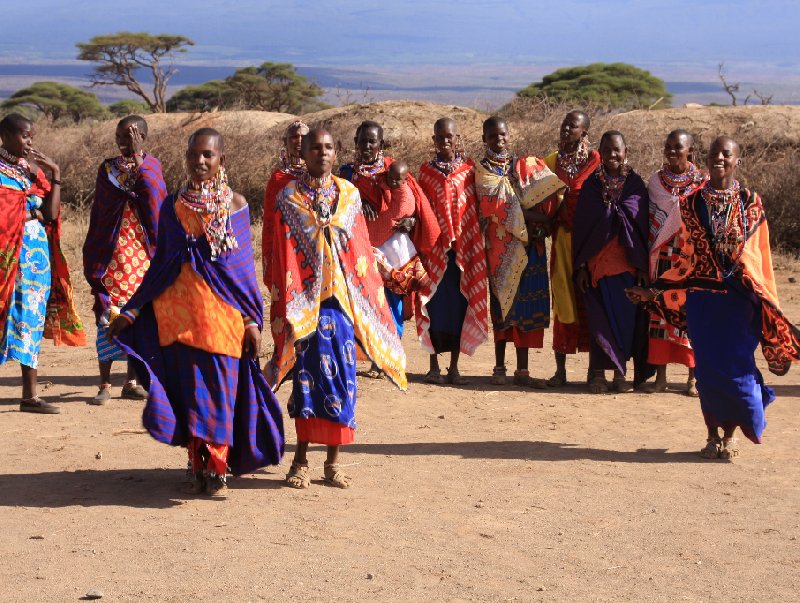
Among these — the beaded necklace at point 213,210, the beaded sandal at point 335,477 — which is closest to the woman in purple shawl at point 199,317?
the beaded necklace at point 213,210

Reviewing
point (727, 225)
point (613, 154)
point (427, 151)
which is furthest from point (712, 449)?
point (427, 151)

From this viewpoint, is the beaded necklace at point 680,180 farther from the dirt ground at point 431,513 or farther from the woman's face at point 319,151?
the woman's face at point 319,151

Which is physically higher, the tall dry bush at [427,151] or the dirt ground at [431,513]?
the tall dry bush at [427,151]

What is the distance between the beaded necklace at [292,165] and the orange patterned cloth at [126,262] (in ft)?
3.70

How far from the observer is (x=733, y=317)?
761 cm

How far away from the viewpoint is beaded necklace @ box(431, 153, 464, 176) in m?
9.77

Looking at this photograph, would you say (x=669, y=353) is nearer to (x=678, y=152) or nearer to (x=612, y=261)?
(x=612, y=261)

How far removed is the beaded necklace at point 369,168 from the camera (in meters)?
9.56

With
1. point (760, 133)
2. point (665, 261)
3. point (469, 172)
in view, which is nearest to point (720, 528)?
point (665, 261)

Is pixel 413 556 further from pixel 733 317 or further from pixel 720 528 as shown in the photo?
pixel 733 317

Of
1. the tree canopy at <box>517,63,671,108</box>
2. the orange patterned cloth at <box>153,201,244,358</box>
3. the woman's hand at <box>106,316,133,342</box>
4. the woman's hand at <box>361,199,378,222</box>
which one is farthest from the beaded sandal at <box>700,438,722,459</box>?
the tree canopy at <box>517,63,671,108</box>

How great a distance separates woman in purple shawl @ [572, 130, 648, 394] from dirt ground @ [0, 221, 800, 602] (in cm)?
60

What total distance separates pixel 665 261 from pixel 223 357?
13.1 feet

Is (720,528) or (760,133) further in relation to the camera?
(760,133)
